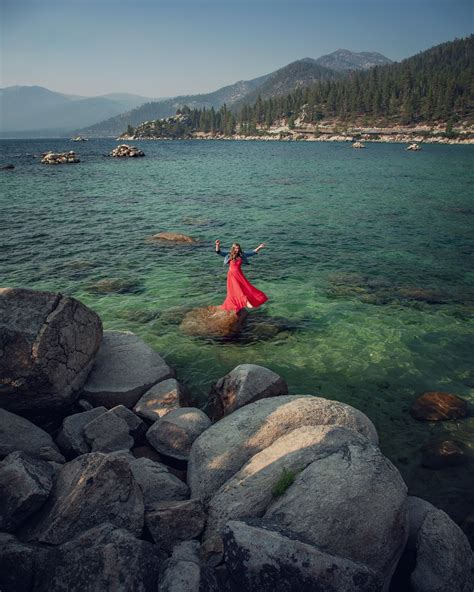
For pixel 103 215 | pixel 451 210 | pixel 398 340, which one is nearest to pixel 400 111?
pixel 451 210

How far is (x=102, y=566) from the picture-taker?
451 centimetres

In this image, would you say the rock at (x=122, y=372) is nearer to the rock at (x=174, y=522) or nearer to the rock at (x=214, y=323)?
the rock at (x=214, y=323)

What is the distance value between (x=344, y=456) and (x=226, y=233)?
23.1 metres

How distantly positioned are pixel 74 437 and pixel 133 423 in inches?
49.5

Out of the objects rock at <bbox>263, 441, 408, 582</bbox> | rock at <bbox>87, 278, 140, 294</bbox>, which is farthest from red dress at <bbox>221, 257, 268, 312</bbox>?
rock at <bbox>263, 441, 408, 582</bbox>

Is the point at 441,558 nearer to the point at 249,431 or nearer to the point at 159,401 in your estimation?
the point at 249,431

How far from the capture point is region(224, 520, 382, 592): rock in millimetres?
4379

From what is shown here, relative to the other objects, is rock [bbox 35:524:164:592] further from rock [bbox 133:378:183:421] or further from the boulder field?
rock [bbox 133:378:183:421]

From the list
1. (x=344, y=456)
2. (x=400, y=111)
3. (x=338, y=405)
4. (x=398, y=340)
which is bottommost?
(x=398, y=340)

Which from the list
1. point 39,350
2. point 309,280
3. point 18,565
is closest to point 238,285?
point 309,280

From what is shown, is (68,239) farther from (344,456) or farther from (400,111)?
(400,111)

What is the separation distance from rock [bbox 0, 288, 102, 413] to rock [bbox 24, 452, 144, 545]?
3300 millimetres

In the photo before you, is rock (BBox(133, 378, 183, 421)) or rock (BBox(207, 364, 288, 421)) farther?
rock (BBox(133, 378, 183, 421))

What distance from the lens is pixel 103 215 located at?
34.1 meters
